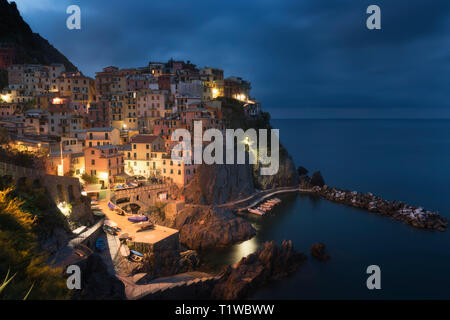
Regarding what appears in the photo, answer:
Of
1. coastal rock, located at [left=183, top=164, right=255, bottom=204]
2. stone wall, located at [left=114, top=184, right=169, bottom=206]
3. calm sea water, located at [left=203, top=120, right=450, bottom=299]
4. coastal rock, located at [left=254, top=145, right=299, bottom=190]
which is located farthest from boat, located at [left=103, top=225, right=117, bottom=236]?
coastal rock, located at [left=254, top=145, right=299, bottom=190]

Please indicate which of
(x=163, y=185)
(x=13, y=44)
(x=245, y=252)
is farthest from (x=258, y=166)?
(x=13, y=44)

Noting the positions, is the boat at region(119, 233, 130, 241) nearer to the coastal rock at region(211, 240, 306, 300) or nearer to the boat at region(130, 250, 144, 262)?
the boat at region(130, 250, 144, 262)

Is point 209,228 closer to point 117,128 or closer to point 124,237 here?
point 124,237

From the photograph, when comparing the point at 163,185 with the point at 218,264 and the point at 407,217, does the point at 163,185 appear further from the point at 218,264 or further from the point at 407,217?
the point at 407,217

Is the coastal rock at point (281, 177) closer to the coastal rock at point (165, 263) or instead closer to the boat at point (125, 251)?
the coastal rock at point (165, 263)

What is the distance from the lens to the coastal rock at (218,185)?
119 feet

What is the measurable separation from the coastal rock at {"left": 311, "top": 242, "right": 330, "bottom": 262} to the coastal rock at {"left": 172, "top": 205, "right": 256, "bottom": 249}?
6.74m

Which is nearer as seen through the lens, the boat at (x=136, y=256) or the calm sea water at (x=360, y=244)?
the boat at (x=136, y=256)

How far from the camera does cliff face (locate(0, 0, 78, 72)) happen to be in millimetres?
59753

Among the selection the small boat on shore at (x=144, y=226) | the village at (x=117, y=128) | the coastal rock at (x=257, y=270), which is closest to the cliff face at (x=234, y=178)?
the village at (x=117, y=128)

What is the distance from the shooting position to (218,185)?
38.4 m

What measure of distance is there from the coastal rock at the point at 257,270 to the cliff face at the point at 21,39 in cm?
5916

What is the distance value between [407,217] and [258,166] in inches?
842

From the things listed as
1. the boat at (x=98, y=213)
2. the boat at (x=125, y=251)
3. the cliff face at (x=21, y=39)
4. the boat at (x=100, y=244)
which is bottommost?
the boat at (x=125, y=251)
